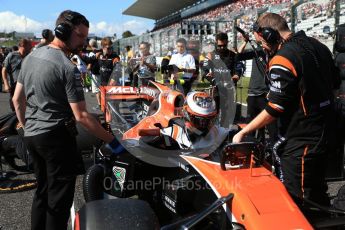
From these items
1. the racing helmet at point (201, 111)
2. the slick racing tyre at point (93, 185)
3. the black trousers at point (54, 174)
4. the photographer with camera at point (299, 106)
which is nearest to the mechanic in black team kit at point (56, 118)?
the black trousers at point (54, 174)

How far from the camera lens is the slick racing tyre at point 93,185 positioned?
3012mm

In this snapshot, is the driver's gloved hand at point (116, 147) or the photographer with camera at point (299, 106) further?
the driver's gloved hand at point (116, 147)

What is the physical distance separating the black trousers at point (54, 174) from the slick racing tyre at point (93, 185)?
13 cm

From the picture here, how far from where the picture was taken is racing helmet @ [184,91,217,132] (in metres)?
2.96

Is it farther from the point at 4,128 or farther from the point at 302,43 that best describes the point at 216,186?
the point at 4,128

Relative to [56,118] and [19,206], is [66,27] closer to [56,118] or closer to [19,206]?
[56,118]

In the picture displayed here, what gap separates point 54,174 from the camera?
2.78 metres

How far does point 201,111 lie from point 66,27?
1.08 meters

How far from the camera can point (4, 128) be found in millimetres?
5070

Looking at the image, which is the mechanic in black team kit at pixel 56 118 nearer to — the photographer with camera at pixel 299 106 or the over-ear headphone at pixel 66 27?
the over-ear headphone at pixel 66 27

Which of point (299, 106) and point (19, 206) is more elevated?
point (299, 106)

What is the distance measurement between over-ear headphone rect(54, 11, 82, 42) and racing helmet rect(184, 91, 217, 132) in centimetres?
99

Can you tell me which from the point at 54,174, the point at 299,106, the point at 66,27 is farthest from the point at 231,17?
the point at 54,174

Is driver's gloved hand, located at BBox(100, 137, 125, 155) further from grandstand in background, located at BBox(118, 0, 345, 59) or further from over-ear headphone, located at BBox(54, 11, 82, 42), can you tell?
grandstand in background, located at BBox(118, 0, 345, 59)
